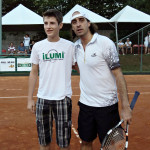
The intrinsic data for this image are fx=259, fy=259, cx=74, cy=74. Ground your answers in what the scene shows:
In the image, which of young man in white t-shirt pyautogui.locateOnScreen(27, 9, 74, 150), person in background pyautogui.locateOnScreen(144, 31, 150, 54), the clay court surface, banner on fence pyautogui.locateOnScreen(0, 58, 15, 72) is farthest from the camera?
person in background pyautogui.locateOnScreen(144, 31, 150, 54)

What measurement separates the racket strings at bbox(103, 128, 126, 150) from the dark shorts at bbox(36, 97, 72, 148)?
0.52 m

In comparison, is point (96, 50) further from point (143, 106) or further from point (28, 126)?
point (143, 106)

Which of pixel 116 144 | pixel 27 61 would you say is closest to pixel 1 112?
pixel 116 144

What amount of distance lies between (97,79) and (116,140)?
0.71 m

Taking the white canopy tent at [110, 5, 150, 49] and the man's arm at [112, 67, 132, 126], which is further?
the white canopy tent at [110, 5, 150, 49]

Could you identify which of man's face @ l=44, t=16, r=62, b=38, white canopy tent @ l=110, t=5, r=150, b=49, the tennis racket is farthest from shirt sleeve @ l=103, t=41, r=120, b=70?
white canopy tent @ l=110, t=5, r=150, b=49

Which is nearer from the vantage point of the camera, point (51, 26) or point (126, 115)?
point (126, 115)

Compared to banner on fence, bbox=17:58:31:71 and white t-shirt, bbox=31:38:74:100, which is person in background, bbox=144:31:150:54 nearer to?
banner on fence, bbox=17:58:31:71

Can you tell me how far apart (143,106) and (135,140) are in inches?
112

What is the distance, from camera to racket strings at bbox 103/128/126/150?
2811 millimetres

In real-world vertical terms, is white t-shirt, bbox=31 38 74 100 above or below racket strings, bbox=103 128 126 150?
above

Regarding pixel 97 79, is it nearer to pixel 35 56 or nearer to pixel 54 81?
pixel 54 81

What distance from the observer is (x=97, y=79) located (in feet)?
9.70

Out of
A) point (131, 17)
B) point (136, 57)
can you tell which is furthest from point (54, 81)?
point (131, 17)
